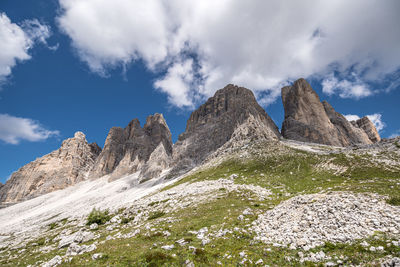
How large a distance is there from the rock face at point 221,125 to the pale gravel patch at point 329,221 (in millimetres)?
78686

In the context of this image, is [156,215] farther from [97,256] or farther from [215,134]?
[215,134]

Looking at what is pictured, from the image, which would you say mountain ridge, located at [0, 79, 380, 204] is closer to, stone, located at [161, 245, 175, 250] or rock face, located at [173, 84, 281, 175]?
rock face, located at [173, 84, 281, 175]

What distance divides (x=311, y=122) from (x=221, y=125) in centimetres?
8494

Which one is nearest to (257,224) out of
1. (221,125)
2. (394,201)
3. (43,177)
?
(394,201)

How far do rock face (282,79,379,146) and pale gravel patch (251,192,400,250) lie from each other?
155164 millimetres

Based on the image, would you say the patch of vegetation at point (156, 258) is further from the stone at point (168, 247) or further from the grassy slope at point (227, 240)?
the stone at point (168, 247)

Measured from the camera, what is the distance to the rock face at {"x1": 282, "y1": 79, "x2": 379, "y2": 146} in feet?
509

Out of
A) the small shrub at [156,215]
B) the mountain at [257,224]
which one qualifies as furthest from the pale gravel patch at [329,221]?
the small shrub at [156,215]

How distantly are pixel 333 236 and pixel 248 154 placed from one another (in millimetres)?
51176

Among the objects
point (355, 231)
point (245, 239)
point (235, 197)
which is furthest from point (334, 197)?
point (235, 197)

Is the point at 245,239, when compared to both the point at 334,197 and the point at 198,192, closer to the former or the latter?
the point at 334,197

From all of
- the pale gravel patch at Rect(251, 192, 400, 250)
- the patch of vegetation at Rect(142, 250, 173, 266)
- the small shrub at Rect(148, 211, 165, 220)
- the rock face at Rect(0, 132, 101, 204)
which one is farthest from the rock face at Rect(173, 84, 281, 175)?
the rock face at Rect(0, 132, 101, 204)

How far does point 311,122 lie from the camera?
539 feet

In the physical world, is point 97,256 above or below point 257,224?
above
